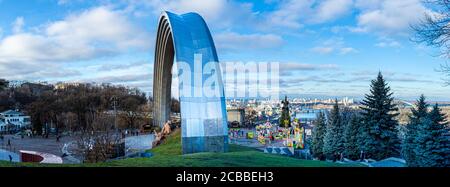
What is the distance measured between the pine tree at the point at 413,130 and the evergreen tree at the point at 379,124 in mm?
666

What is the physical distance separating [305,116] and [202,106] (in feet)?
85.0

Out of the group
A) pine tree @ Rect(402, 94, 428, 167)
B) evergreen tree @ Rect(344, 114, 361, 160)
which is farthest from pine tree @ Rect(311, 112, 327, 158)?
pine tree @ Rect(402, 94, 428, 167)

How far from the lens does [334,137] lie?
1870 cm

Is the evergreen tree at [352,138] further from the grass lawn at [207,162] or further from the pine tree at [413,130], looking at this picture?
the grass lawn at [207,162]

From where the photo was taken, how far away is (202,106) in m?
12.7

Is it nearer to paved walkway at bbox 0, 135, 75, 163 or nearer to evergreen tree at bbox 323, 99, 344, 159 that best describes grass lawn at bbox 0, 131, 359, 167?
evergreen tree at bbox 323, 99, 344, 159

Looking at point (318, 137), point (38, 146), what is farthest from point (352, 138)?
point (38, 146)

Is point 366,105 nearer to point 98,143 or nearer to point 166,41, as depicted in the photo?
point 98,143

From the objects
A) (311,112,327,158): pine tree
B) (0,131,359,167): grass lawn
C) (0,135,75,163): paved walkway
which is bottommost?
(0,135,75,163): paved walkway

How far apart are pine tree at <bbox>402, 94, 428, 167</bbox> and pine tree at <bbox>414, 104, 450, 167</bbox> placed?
19.9 inches

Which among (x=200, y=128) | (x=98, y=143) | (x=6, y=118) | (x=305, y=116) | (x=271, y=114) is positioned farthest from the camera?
(x=271, y=114)

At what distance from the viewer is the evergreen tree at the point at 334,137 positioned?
18.2m

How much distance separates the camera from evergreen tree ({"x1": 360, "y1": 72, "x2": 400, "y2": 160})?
1562cm
